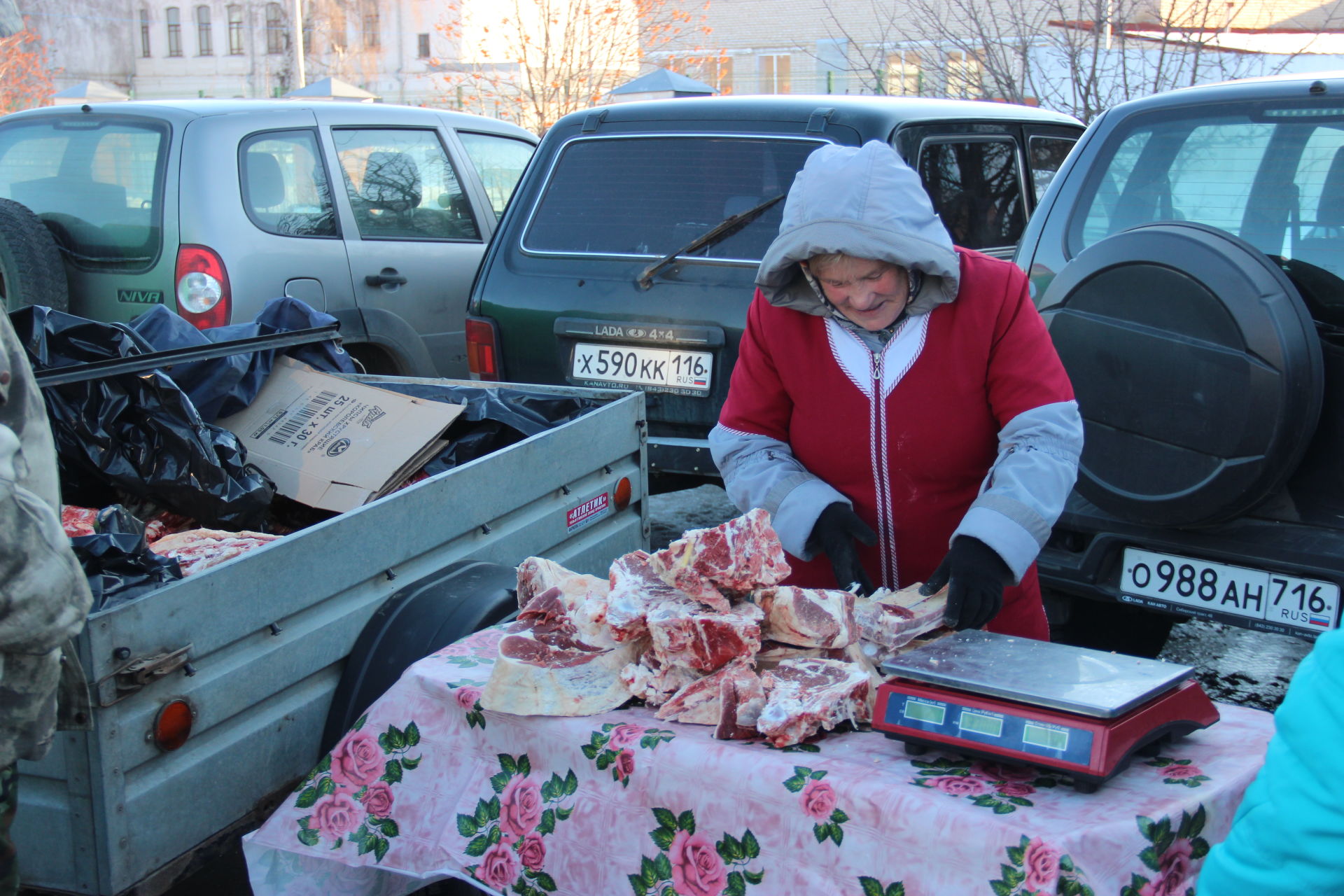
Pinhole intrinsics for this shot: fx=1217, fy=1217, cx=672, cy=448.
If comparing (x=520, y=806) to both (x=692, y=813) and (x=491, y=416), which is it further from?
(x=491, y=416)

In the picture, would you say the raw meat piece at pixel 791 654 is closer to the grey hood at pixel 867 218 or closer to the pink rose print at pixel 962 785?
the pink rose print at pixel 962 785

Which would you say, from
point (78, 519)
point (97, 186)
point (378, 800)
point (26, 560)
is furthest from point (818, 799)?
point (97, 186)

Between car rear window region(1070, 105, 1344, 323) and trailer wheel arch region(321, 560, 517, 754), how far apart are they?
208 cm

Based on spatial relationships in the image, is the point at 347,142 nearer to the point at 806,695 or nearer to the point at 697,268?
the point at 697,268

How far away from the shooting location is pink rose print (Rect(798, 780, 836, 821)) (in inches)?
A: 67.2

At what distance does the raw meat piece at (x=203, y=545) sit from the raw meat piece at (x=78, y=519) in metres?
0.16

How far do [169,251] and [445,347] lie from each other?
152 cm

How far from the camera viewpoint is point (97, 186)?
18.1 feet

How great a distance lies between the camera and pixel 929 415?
94.0 inches

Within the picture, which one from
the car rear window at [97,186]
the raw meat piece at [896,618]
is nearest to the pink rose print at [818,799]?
the raw meat piece at [896,618]

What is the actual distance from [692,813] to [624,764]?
0.13 metres

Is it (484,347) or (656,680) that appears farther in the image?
(484,347)

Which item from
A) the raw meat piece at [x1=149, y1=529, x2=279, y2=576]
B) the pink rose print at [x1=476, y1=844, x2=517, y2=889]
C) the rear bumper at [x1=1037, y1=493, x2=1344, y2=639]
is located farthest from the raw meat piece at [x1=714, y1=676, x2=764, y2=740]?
the rear bumper at [x1=1037, y1=493, x2=1344, y2=639]

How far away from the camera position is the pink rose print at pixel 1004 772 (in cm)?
171
